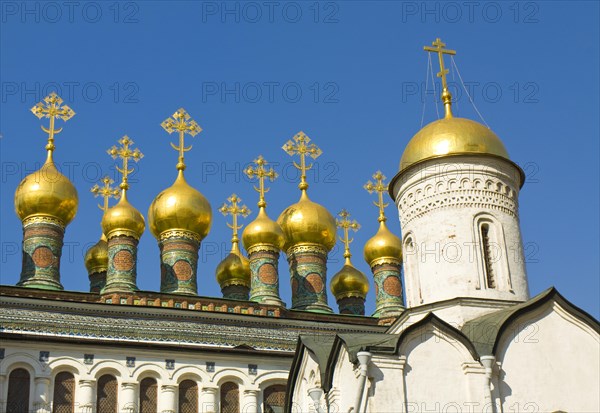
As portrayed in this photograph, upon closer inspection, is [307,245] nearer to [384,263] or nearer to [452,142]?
[384,263]

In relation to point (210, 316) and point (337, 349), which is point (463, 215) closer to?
point (337, 349)

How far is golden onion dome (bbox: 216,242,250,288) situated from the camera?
23.9m

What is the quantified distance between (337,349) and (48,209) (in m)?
9.85

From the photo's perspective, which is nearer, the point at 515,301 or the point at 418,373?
the point at 418,373

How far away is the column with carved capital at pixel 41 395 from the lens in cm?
1562

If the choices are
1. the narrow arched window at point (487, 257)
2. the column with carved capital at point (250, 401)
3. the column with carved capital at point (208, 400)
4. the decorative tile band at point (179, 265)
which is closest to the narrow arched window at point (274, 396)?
the column with carved capital at point (250, 401)

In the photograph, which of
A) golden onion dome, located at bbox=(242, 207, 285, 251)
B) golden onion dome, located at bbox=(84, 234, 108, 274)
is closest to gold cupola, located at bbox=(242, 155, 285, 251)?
golden onion dome, located at bbox=(242, 207, 285, 251)

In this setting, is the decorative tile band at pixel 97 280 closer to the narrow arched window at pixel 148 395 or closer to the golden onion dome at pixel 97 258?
the golden onion dome at pixel 97 258

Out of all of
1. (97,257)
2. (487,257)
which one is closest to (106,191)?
(97,257)

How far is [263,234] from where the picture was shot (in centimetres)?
2245

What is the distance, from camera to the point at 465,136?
15.8 m

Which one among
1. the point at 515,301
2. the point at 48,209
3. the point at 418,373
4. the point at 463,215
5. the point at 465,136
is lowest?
the point at 418,373

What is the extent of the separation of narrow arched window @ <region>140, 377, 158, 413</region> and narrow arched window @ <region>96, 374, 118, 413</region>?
44 centimetres

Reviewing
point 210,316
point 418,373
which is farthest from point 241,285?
point 418,373
